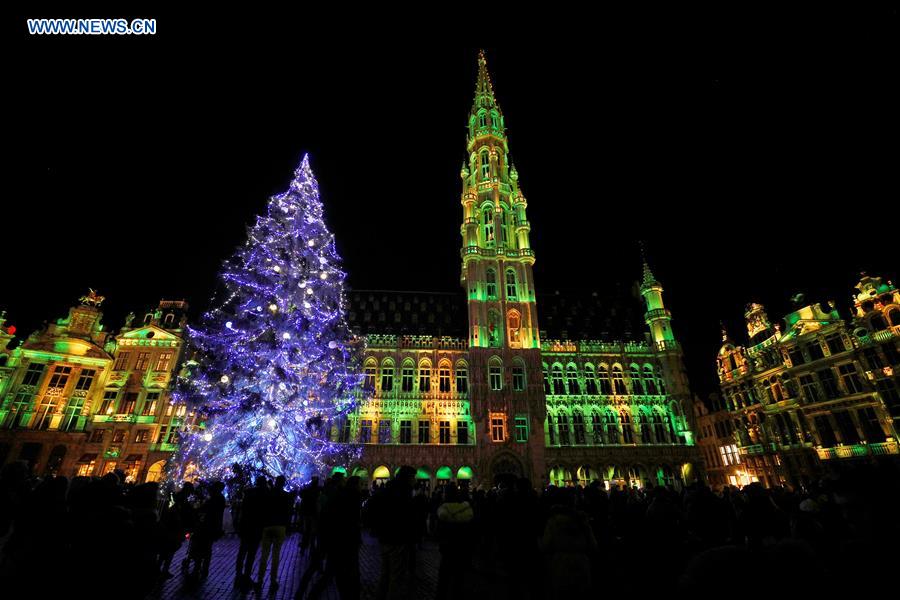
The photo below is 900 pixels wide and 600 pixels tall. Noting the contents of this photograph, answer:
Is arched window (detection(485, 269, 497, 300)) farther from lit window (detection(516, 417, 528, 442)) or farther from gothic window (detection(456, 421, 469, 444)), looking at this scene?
gothic window (detection(456, 421, 469, 444))

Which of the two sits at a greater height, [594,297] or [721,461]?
[594,297]

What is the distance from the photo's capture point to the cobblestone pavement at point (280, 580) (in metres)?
7.59

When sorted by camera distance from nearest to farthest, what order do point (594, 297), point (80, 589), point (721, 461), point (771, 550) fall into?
point (771, 550) < point (80, 589) < point (721, 461) < point (594, 297)

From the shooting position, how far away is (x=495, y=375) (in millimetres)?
34719

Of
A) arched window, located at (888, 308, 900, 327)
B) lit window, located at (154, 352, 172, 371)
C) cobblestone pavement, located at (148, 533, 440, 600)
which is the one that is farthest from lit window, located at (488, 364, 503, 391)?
lit window, located at (154, 352, 172, 371)

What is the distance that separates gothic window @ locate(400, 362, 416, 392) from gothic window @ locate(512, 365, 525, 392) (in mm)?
8880

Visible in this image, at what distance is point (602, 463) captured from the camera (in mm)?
34312

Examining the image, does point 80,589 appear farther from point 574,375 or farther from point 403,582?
point 574,375

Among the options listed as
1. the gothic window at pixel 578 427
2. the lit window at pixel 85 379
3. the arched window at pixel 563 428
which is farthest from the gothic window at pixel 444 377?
the lit window at pixel 85 379

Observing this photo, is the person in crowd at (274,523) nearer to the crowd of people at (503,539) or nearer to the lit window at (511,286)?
the crowd of people at (503,539)

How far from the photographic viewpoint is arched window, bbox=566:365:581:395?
123 ft

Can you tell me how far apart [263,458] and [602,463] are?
95.5ft

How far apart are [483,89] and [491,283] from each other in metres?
29.2

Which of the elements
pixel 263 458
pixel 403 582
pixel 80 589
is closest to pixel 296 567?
pixel 403 582
